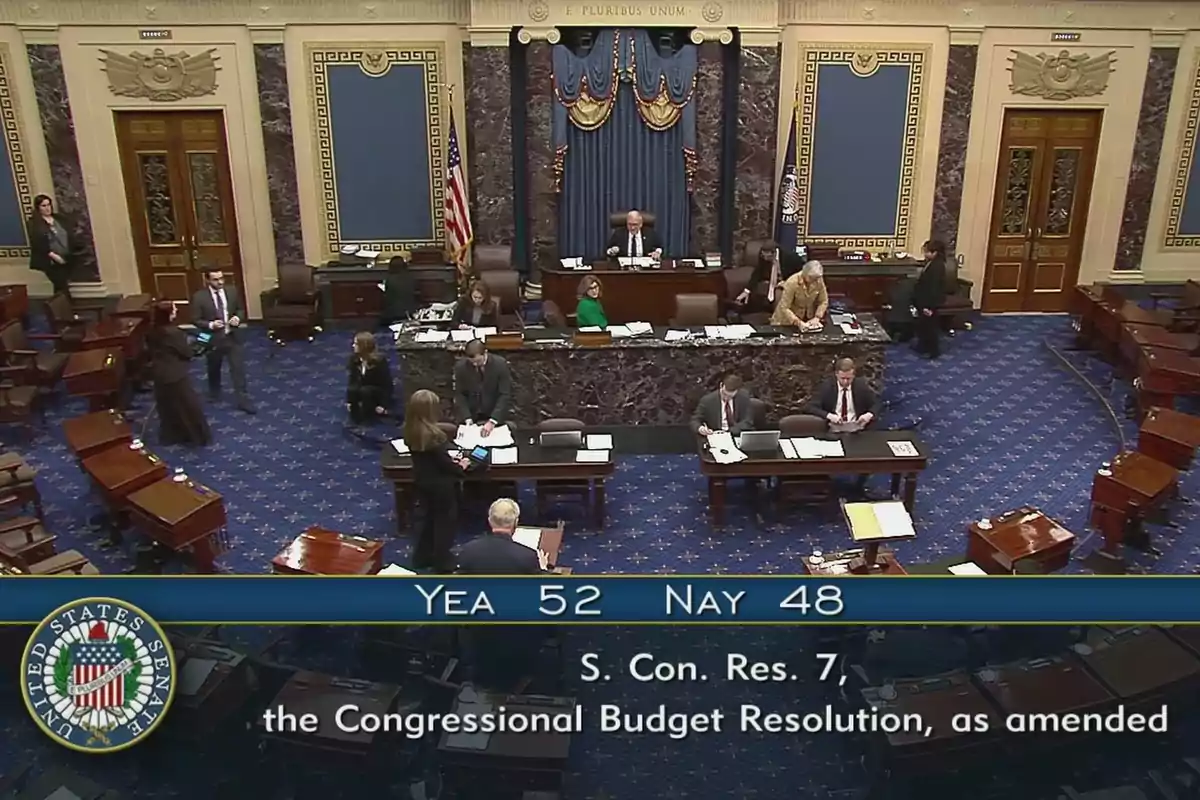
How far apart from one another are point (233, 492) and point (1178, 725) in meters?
7.69

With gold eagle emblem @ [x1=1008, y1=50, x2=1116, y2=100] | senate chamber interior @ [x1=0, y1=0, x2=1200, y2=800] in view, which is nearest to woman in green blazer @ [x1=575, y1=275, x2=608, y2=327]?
senate chamber interior @ [x1=0, y1=0, x2=1200, y2=800]

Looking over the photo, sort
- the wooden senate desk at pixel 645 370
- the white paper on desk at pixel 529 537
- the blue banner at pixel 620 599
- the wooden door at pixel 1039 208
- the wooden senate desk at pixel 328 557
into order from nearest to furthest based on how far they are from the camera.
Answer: the blue banner at pixel 620 599, the wooden senate desk at pixel 328 557, the white paper on desk at pixel 529 537, the wooden senate desk at pixel 645 370, the wooden door at pixel 1039 208

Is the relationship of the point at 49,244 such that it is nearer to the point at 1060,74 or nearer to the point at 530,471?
the point at 530,471

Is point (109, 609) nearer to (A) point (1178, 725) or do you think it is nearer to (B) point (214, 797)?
(B) point (214, 797)

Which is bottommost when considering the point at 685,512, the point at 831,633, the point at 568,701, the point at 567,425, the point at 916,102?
the point at 685,512

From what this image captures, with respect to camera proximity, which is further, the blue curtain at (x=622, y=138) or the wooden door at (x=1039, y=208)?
the wooden door at (x=1039, y=208)

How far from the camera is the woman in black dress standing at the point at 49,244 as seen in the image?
13430mm

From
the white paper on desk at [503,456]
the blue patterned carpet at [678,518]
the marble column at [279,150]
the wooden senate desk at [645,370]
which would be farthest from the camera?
the marble column at [279,150]

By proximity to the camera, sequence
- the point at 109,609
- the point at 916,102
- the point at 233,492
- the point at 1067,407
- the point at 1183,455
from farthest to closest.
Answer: the point at 916,102 → the point at 1067,407 → the point at 233,492 → the point at 1183,455 → the point at 109,609

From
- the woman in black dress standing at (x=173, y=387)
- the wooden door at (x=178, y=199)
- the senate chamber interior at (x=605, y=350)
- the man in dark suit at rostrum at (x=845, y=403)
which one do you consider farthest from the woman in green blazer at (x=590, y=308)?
the wooden door at (x=178, y=199)

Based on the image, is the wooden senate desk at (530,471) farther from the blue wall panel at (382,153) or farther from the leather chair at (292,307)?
the blue wall panel at (382,153)

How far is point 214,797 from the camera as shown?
401 cm

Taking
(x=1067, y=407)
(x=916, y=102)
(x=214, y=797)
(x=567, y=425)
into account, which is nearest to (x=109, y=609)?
(x=214, y=797)

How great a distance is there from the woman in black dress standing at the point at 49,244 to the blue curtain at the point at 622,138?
5700 millimetres
